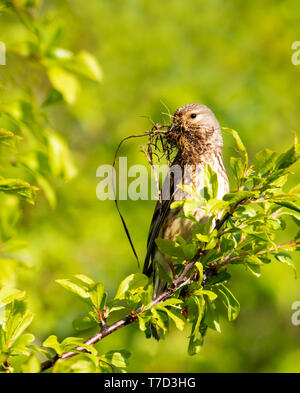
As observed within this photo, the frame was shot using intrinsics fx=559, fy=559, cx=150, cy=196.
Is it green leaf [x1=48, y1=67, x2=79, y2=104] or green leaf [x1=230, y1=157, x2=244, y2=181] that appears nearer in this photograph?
green leaf [x1=48, y1=67, x2=79, y2=104]

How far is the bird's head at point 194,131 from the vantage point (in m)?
3.90

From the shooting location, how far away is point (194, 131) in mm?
4031

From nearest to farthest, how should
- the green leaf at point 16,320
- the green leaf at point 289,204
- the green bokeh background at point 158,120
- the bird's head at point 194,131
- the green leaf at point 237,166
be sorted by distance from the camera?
the green leaf at point 16,320 → the green leaf at point 289,204 → the green leaf at point 237,166 → the bird's head at point 194,131 → the green bokeh background at point 158,120

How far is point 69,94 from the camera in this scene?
1.91 m

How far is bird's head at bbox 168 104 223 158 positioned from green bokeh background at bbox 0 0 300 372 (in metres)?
1.36

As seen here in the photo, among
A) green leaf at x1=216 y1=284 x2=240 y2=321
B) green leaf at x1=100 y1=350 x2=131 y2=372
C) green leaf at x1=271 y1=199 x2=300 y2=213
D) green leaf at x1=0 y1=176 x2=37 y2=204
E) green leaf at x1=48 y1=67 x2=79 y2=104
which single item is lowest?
green leaf at x1=100 y1=350 x2=131 y2=372

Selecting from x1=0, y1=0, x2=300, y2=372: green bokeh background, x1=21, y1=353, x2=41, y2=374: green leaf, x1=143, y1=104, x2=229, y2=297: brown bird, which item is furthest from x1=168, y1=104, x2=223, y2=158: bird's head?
x1=21, y1=353, x2=41, y2=374: green leaf

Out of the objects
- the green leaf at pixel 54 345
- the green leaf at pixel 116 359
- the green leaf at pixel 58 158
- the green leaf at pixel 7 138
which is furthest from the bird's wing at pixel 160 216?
the green leaf at pixel 58 158

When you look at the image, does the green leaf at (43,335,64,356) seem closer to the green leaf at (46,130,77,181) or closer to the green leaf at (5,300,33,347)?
the green leaf at (5,300,33,347)

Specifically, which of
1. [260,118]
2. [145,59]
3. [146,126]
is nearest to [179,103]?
[146,126]

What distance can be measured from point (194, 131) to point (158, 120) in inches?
85.7

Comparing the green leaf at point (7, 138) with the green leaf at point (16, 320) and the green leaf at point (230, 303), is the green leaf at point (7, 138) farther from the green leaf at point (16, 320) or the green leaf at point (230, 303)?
the green leaf at point (230, 303)

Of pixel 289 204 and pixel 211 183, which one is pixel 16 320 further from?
pixel 289 204

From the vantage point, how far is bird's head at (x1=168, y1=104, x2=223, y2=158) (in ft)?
12.8
